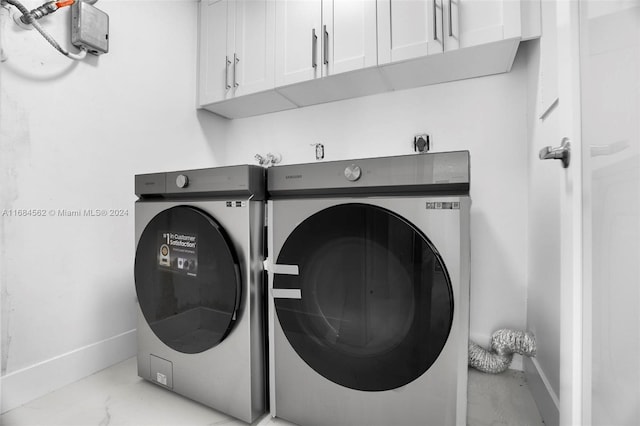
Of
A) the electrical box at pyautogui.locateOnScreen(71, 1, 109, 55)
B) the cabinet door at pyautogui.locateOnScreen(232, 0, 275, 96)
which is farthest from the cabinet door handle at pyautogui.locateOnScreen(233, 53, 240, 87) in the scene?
the electrical box at pyautogui.locateOnScreen(71, 1, 109, 55)

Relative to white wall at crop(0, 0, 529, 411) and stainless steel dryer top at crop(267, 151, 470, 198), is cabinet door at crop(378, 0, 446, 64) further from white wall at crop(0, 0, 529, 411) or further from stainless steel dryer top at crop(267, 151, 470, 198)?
stainless steel dryer top at crop(267, 151, 470, 198)

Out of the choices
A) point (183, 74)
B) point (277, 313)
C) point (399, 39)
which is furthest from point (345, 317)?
point (183, 74)

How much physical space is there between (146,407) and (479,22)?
1.92 metres

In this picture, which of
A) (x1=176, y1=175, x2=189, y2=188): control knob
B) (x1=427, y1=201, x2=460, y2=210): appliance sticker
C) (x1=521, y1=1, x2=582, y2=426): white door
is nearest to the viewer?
(x1=521, y1=1, x2=582, y2=426): white door

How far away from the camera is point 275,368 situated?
99 centimetres

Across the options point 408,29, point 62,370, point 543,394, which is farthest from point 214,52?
point 543,394

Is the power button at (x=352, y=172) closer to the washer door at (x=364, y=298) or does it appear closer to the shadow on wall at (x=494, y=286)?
the washer door at (x=364, y=298)

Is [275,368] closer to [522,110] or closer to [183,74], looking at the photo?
[522,110]

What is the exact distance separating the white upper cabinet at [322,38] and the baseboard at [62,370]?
4.99 feet

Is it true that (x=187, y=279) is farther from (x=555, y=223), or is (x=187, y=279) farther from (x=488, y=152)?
(x=488, y=152)

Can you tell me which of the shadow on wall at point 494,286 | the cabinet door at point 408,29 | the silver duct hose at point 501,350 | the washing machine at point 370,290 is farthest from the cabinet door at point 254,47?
the silver duct hose at point 501,350

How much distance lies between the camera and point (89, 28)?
1.30 metres

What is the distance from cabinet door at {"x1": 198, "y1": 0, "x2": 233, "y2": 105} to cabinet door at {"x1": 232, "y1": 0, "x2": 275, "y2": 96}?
0.08 meters

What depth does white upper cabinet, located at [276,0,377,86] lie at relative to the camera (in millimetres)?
1378
